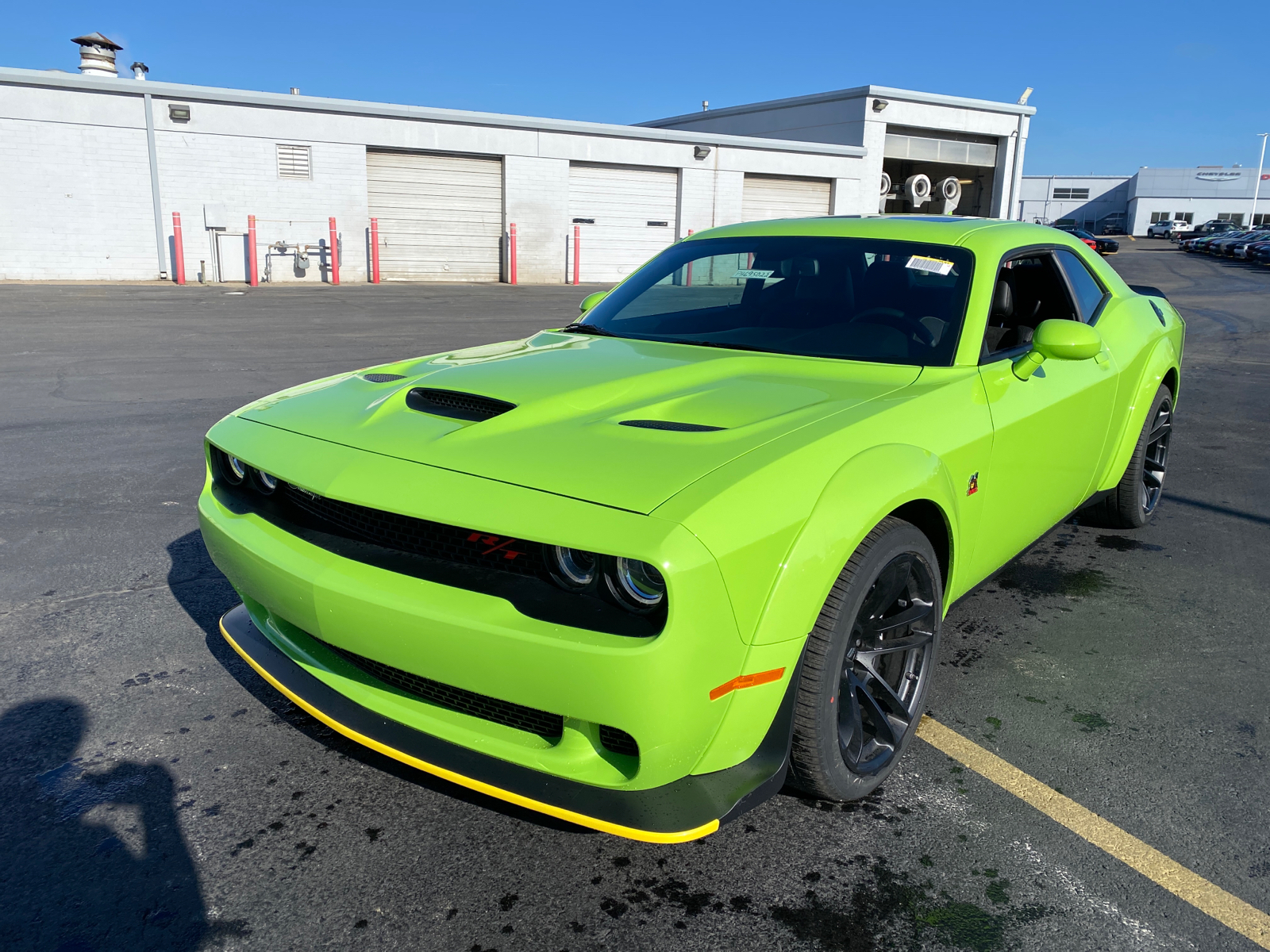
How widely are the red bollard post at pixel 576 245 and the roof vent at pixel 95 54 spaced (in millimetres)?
12171

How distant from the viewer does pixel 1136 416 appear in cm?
423

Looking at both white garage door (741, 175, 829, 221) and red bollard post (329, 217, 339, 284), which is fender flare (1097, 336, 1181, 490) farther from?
white garage door (741, 175, 829, 221)

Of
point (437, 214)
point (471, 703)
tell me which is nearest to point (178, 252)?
point (437, 214)

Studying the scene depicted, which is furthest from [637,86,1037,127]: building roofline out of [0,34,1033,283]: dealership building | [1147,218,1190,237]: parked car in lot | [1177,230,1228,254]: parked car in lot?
[1147,218,1190,237]: parked car in lot

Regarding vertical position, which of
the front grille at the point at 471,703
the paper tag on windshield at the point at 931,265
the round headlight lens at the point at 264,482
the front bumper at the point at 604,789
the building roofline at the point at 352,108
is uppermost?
the building roofline at the point at 352,108

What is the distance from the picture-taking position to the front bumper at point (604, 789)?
1917 millimetres

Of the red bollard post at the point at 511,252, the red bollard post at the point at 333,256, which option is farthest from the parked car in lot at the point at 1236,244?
the red bollard post at the point at 333,256

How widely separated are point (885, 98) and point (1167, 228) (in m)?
53.2

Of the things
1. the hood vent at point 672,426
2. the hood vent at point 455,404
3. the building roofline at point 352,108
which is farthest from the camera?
the building roofline at point 352,108

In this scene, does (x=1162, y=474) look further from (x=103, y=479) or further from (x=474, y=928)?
(x=103, y=479)

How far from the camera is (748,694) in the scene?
6.50ft

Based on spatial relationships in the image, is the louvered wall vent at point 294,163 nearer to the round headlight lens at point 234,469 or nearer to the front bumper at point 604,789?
the round headlight lens at point 234,469

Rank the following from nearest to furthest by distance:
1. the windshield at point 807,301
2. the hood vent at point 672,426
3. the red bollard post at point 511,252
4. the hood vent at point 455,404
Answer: the hood vent at point 672,426, the hood vent at point 455,404, the windshield at point 807,301, the red bollard post at point 511,252

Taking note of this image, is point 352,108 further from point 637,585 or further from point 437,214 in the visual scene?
point 637,585
